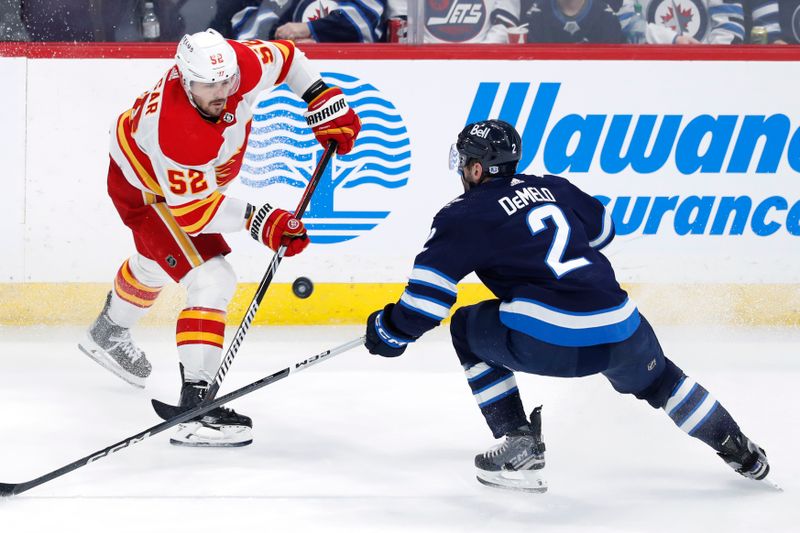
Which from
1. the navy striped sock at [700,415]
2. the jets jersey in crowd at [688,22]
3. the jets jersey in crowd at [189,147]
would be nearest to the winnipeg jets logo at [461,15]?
the jets jersey in crowd at [688,22]

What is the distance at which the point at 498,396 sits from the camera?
2746 millimetres

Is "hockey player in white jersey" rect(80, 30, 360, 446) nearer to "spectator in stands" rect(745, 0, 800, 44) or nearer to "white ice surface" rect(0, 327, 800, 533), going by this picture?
"white ice surface" rect(0, 327, 800, 533)

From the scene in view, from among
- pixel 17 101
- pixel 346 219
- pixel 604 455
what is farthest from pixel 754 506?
pixel 17 101

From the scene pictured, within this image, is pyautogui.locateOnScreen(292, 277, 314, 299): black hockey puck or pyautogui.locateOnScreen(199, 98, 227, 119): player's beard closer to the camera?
pyautogui.locateOnScreen(199, 98, 227, 119): player's beard

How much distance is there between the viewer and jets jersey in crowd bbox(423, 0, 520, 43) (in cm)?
448

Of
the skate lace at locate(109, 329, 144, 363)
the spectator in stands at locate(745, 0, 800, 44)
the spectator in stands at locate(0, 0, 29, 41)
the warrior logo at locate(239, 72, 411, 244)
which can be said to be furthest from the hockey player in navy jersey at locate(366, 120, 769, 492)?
the spectator in stands at locate(0, 0, 29, 41)

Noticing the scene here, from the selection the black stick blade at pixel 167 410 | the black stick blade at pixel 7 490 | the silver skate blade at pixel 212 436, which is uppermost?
the black stick blade at pixel 7 490

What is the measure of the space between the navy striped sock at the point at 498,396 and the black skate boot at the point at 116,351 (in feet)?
4.42

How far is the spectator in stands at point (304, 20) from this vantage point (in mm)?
4508

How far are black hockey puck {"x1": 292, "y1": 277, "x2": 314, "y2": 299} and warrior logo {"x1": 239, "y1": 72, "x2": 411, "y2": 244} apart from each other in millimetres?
164

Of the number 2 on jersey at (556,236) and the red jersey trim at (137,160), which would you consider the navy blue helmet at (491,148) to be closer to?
the number 2 on jersey at (556,236)

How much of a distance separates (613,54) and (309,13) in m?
1.21

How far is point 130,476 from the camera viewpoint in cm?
279

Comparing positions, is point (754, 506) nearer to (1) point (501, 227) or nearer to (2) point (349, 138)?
(1) point (501, 227)
